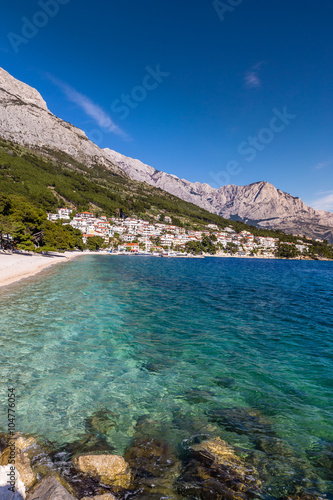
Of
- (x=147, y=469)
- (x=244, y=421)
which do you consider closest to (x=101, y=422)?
(x=147, y=469)

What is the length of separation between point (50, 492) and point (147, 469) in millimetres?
2061

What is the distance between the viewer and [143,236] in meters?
161

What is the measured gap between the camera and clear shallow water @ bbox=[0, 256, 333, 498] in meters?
6.17

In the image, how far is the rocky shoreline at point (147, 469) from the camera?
4.25 meters

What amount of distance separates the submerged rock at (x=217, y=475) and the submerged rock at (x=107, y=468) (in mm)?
1067

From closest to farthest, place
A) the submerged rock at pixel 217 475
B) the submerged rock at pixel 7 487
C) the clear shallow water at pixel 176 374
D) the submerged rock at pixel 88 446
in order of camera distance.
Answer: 1. the submerged rock at pixel 7 487
2. the submerged rock at pixel 217 475
3. the submerged rock at pixel 88 446
4. the clear shallow water at pixel 176 374

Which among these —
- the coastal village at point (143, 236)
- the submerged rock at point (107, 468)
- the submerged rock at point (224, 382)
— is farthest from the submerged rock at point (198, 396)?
the coastal village at point (143, 236)

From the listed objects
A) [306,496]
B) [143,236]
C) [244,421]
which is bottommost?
[244,421]

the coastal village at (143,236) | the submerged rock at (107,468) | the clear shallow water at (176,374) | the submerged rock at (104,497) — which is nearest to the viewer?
the submerged rock at (104,497)

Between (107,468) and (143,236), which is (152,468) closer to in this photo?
(107,468)

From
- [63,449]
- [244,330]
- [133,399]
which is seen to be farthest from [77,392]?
[244,330]

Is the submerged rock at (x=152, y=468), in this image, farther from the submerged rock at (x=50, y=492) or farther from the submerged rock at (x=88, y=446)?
the submerged rock at (x=50, y=492)

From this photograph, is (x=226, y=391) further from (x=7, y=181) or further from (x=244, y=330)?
(x=7, y=181)


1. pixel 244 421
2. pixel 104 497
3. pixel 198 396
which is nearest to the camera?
pixel 104 497
